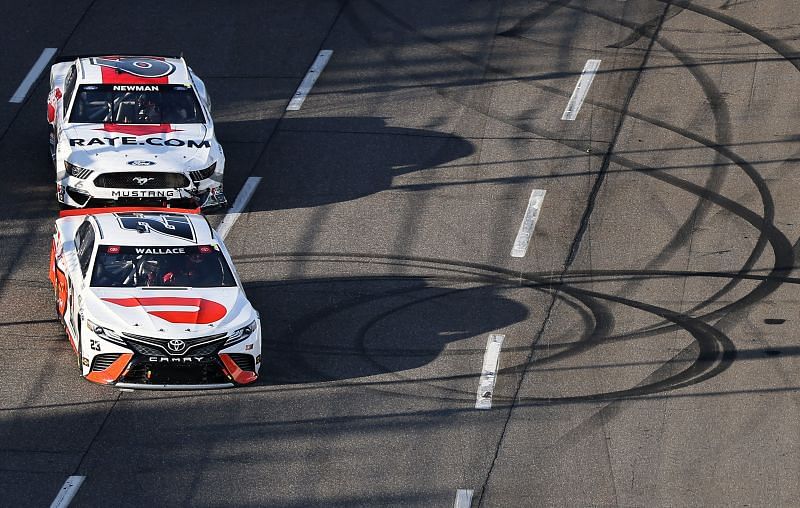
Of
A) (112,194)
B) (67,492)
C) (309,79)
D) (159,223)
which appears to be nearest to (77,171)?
(112,194)

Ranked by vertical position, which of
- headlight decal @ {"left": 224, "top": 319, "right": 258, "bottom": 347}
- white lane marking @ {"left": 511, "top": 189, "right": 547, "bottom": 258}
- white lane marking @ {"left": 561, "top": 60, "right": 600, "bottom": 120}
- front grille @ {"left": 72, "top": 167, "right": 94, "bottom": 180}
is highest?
headlight decal @ {"left": 224, "top": 319, "right": 258, "bottom": 347}

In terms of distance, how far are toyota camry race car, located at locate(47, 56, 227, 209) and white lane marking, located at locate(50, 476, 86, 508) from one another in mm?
6114

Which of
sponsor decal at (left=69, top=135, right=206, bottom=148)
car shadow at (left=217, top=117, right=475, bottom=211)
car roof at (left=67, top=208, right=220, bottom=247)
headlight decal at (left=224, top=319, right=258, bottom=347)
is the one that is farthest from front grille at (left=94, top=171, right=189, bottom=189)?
headlight decal at (left=224, top=319, right=258, bottom=347)

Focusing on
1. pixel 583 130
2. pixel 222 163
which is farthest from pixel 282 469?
pixel 583 130

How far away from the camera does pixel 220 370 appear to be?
1694 cm

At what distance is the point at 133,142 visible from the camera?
2102 centimetres

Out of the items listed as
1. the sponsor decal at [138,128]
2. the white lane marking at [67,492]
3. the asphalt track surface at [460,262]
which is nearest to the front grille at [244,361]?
the asphalt track surface at [460,262]

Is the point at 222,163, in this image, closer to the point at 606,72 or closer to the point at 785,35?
the point at 606,72

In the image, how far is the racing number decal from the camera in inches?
872

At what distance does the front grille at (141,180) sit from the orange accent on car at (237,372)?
4.56 meters

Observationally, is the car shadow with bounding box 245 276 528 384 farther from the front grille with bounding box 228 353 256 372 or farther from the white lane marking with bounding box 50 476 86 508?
the white lane marking with bounding box 50 476 86 508

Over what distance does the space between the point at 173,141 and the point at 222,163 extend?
2.40ft

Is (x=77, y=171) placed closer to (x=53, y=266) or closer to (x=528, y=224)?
(x=53, y=266)

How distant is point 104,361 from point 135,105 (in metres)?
5.92
